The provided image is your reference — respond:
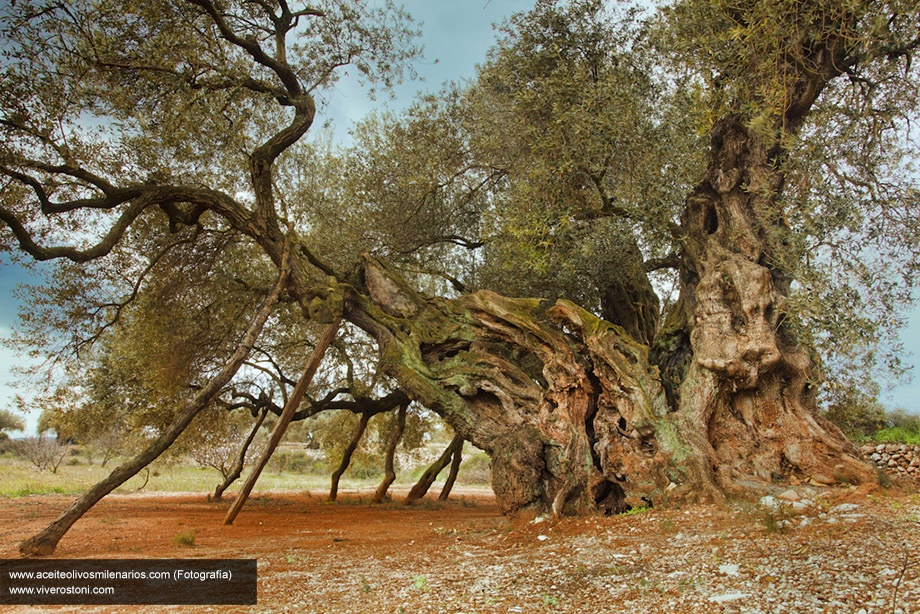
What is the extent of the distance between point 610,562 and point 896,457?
9.96 metres

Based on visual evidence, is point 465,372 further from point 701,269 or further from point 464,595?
point 464,595

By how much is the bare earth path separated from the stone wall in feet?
20.1

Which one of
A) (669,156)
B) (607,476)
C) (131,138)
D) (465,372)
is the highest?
(131,138)

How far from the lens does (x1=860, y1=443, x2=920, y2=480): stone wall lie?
10.9 metres

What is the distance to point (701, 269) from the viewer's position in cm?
855

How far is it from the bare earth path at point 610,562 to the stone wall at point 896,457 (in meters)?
6.14

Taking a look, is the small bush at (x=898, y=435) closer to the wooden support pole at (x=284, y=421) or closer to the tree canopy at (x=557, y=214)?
the tree canopy at (x=557, y=214)

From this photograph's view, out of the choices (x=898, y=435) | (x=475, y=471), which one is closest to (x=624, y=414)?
(x=898, y=435)

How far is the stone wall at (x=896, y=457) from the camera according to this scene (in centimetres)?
1090

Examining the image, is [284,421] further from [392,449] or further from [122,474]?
[392,449]

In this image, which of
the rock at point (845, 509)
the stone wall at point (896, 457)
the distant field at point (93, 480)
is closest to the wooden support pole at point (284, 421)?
the rock at point (845, 509)

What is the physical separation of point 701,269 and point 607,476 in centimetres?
351

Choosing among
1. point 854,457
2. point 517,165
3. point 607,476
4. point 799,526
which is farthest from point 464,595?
point 517,165

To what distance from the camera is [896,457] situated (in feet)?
37.1
